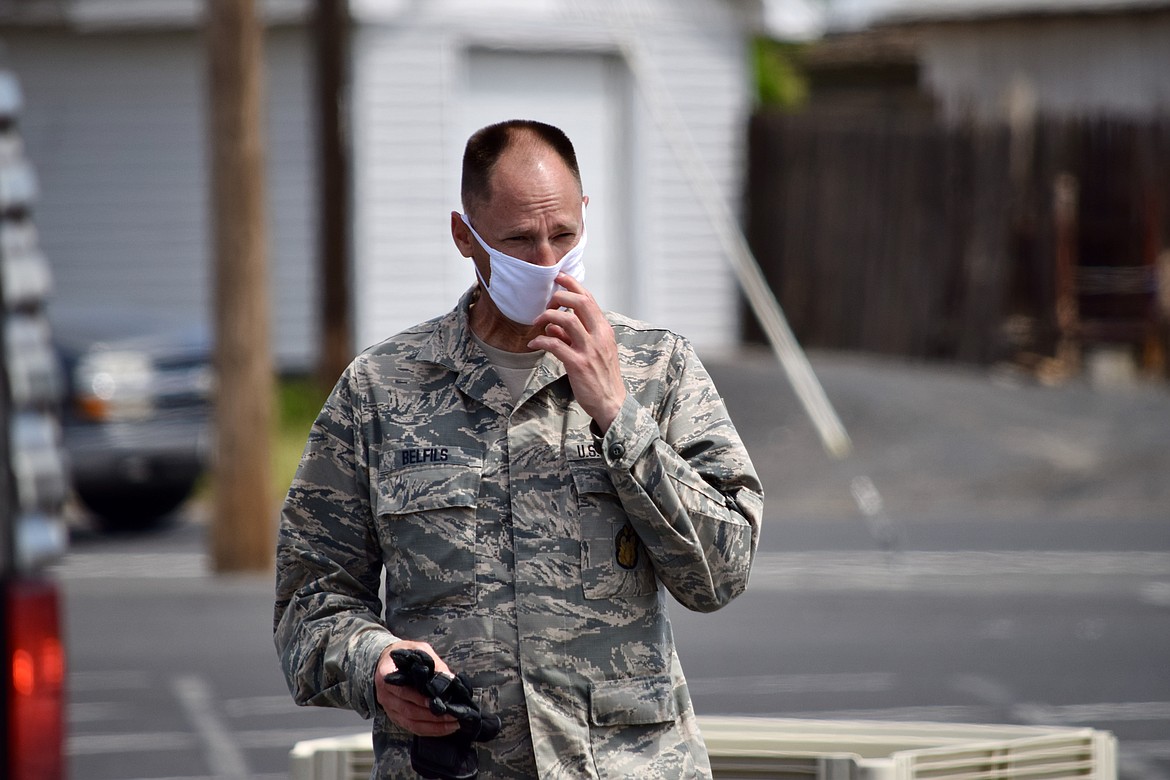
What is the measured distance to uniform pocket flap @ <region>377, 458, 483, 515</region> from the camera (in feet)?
9.63

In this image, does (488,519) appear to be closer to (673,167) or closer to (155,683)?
(155,683)

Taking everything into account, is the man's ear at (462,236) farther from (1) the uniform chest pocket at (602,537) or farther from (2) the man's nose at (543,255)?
(1) the uniform chest pocket at (602,537)

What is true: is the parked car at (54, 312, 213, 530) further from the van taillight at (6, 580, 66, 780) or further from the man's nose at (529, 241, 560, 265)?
the man's nose at (529, 241, 560, 265)

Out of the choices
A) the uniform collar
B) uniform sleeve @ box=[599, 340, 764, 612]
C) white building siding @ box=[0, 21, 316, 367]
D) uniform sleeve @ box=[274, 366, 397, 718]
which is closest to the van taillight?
uniform sleeve @ box=[274, 366, 397, 718]

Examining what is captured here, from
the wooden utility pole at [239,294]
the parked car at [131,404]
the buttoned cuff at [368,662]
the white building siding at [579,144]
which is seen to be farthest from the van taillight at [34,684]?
the white building siding at [579,144]

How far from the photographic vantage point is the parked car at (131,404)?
11.6m

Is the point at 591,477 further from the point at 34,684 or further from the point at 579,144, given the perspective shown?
the point at 579,144

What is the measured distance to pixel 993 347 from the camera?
19.3 meters

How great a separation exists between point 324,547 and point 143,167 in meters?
17.2

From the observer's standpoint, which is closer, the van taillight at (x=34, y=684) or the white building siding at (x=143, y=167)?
the van taillight at (x=34, y=684)

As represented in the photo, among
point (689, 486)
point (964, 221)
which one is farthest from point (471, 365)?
point (964, 221)

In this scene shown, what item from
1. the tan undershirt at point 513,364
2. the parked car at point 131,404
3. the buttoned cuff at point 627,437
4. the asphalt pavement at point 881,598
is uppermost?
the tan undershirt at point 513,364

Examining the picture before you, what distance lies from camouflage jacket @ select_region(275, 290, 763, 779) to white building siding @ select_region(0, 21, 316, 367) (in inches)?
649

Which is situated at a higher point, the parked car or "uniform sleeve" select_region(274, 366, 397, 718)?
"uniform sleeve" select_region(274, 366, 397, 718)
